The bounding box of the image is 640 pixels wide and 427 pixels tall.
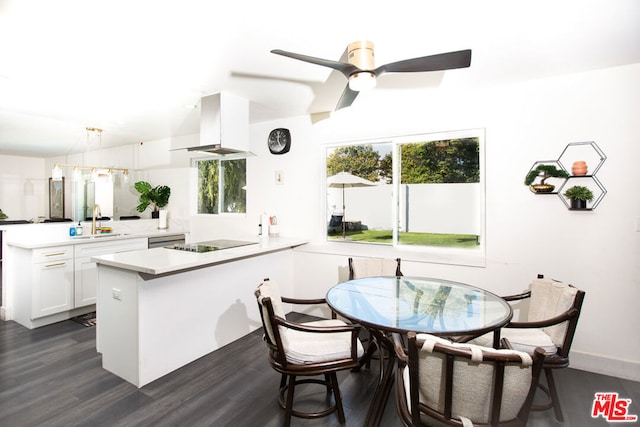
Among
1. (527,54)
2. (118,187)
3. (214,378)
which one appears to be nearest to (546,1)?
(527,54)

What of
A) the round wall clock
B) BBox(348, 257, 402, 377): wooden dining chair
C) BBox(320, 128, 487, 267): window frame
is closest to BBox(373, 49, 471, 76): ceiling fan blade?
BBox(320, 128, 487, 267): window frame

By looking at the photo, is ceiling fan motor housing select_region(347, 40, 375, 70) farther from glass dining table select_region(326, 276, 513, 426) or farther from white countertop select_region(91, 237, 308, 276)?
white countertop select_region(91, 237, 308, 276)

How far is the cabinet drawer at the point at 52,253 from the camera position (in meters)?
3.28

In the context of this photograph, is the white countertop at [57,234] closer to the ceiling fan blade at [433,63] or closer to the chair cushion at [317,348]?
the chair cushion at [317,348]

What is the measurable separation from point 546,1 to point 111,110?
4.20m

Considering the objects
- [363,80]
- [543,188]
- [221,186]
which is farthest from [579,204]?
[221,186]

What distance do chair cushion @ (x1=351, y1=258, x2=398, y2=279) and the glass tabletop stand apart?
14.6 inches

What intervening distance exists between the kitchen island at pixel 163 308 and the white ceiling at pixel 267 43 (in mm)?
1545

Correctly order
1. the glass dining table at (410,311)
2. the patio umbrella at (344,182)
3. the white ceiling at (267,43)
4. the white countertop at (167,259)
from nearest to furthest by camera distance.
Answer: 1. the glass dining table at (410,311)
2. the white ceiling at (267,43)
3. the white countertop at (167,259)
4. the patio umbrella at (344,182)

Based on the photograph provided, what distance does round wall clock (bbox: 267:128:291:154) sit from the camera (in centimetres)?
403

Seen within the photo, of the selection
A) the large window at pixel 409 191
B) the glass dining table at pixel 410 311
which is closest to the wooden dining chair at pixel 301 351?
the glass dining table at pixel 410 311

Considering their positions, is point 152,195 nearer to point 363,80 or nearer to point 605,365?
point 363,80

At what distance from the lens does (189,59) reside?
2.38 metres

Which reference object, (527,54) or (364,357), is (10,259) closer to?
(364,357)
